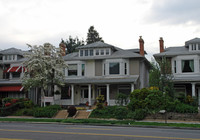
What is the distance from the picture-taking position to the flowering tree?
29125 millimetres

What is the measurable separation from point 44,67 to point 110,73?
A: 8.79m

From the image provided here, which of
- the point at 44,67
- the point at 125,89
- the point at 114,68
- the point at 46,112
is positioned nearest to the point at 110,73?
the point at 114,68

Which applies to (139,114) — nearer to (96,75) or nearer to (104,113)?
(104,113)

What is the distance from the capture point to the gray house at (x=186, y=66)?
1129 inches

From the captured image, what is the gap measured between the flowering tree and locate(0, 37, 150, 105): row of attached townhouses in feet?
5.02

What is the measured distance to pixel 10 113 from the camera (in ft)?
91.4

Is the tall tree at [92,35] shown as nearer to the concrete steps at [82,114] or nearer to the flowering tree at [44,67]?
the flowering tree at [44,67]

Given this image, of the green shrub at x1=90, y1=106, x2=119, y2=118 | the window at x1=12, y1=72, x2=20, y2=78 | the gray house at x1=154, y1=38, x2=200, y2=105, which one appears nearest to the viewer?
the green shrub at x1=90, y1=106, x2=119, y2=118

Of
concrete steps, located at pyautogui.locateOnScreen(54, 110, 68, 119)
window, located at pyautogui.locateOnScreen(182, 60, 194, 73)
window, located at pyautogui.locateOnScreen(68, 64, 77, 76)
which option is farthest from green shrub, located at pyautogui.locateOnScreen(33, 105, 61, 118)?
window, located at pyautogui.locateOnScreen(182, 60, 194, 73)

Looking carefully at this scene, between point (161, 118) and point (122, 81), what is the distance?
7.91 metres

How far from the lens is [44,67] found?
96.9ft

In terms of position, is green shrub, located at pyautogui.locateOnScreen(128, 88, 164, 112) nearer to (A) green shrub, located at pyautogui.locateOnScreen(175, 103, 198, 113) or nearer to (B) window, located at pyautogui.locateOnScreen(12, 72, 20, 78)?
(A) green shrub, located at pyautogui.locateOnScreen(175, 103, 198, 113)

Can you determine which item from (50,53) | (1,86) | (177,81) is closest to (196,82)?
(177,81)

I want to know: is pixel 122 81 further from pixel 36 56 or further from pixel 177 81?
pixel 36 56
